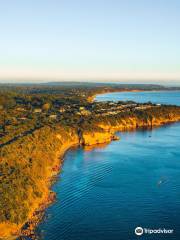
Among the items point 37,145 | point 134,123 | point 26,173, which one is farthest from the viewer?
point 134,123

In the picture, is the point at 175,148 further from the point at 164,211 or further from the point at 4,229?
the point at 4,229

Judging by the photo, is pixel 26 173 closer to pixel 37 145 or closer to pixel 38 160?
pixel 38 160

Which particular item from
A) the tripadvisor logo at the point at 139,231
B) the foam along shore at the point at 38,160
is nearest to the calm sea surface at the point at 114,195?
the tripadvisor logo at the point at 139,231

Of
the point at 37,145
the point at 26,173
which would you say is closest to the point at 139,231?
the point at 26,173

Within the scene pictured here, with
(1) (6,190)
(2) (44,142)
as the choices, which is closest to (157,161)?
(2) (44,142)

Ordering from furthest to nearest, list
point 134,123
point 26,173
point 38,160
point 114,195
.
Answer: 1. point 134,123
2. point 38,160
3. point 26,173
4. point 114,195

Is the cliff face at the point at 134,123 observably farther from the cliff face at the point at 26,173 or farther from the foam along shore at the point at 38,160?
the cliff face at the point at 26,173

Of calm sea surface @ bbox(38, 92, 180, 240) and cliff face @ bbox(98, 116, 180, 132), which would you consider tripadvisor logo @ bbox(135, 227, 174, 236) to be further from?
cliff face @ bbox(98, 116, 180, 132)
